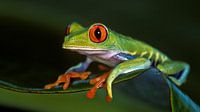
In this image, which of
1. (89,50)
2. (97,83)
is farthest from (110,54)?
(97,83)

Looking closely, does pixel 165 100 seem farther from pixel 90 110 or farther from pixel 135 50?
pixel 135 50

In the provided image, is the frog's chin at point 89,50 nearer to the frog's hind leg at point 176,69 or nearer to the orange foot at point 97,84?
the orange foot at point 97,84

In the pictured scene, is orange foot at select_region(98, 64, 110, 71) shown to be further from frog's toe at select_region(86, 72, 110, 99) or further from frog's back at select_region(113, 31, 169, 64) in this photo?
frog's toe at select_region(86, 72, 110, 99)

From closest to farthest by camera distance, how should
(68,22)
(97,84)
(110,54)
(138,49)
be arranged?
(97,84) → (110,54) → (138,49) → (68,22)

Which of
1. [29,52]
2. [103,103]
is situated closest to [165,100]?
[103,103]

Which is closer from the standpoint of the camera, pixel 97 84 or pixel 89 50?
pixel 97 84

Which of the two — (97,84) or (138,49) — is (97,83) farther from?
(138,49)

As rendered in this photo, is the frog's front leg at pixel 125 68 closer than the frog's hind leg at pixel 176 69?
Yes

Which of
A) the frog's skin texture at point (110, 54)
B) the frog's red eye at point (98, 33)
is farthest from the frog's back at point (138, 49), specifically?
the frog's red eye at point (98, 33)
